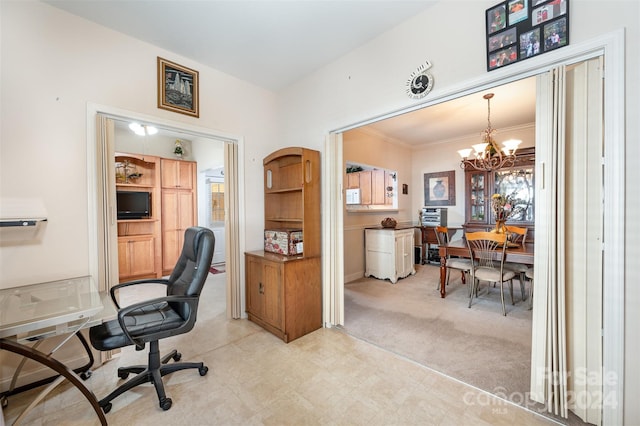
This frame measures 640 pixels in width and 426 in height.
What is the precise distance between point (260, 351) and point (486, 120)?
4864 mm

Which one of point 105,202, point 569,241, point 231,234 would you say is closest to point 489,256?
point 569,241

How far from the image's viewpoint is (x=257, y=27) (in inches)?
86.2

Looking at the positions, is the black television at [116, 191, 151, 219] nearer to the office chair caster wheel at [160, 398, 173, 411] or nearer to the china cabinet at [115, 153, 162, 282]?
the china cabinet at [115, 153, 162, 282]

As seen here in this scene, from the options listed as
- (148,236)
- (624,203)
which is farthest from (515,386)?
(148,236)

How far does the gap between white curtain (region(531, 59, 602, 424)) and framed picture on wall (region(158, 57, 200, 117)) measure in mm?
2919

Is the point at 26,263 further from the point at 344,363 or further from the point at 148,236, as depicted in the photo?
the point at 148,236

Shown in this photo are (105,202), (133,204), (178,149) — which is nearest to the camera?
(105,202)

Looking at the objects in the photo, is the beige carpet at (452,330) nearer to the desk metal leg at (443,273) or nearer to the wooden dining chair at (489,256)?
the desk metal leg at (443,273)

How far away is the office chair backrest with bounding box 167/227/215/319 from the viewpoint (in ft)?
5.82

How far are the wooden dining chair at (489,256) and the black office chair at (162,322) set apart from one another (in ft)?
9.72

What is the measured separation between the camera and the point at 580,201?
1448 mm

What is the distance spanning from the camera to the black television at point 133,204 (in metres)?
4.43

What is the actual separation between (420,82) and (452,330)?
241 cm

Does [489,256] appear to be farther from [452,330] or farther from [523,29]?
[523,29]
